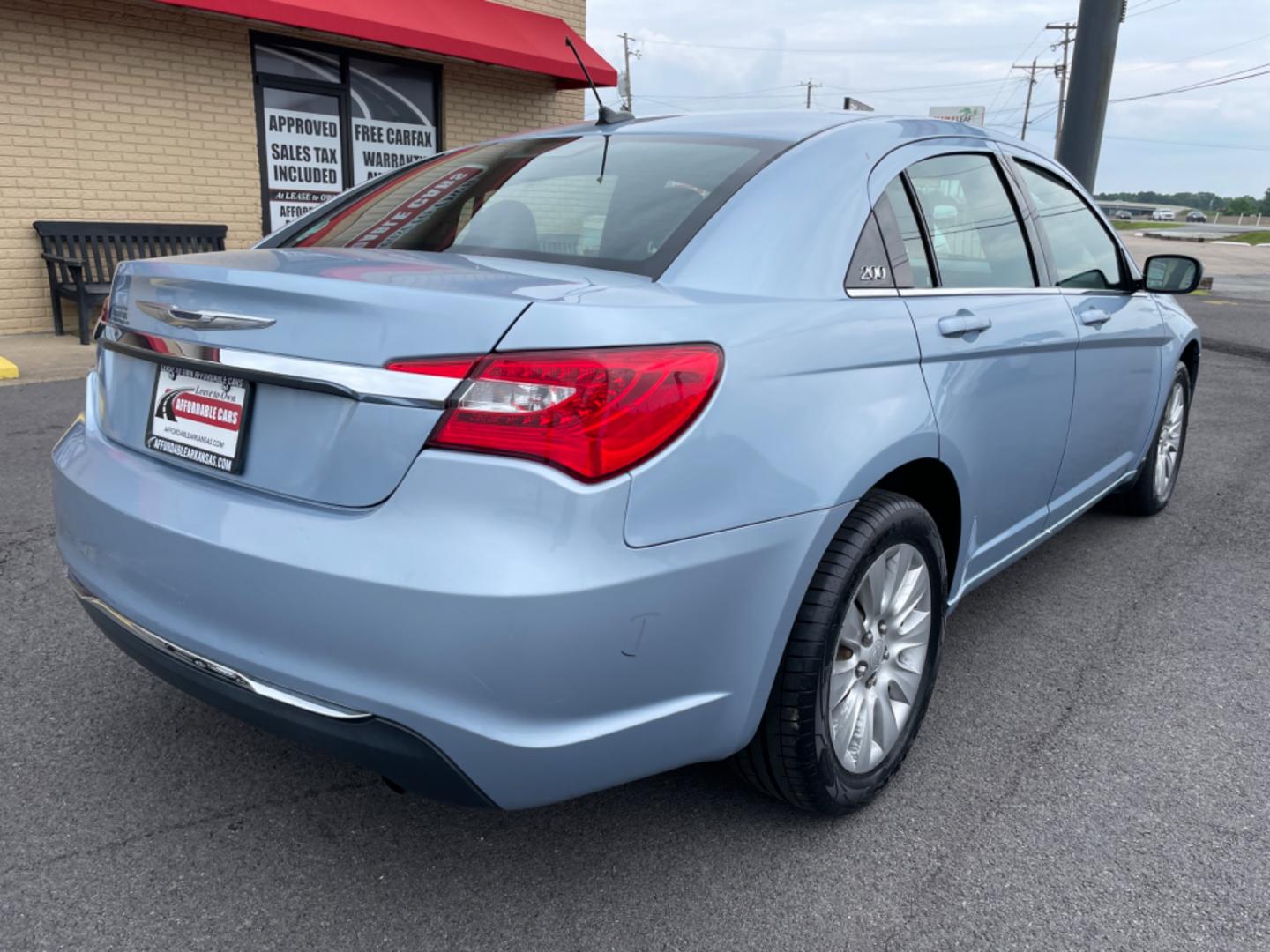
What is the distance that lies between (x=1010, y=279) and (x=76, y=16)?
884 centimetres

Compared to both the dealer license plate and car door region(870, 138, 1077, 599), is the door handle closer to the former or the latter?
car door region(870, 138, 1077, 599)

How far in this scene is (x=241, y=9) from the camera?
8664mm

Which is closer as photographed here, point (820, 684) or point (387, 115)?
point (820, 684)

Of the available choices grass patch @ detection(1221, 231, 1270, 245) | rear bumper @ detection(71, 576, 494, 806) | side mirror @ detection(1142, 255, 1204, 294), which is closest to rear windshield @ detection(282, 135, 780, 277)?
rear bumper @ detection(71, 576, 494, 806)

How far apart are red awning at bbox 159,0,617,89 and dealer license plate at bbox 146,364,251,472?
268 inches

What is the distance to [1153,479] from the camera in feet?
15.2

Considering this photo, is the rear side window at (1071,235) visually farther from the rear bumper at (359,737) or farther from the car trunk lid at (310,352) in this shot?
the rear bumper at (359,737)

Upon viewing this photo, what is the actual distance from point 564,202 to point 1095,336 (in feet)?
6.22

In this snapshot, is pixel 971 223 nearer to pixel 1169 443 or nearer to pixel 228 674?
pixel 228 674

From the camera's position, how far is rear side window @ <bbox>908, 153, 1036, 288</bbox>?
2740mm

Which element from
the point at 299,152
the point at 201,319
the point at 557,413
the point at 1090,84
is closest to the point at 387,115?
the point at 299,152

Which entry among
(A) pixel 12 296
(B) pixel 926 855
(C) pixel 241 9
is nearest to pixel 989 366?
(B) pixel 926 855

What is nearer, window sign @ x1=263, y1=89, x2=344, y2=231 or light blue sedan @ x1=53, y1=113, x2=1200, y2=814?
light blue sedan @ x1=53, y1=113, x2=1200, y2=814

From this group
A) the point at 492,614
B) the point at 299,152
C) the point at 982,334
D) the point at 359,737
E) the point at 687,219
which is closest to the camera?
the point at 492,614
